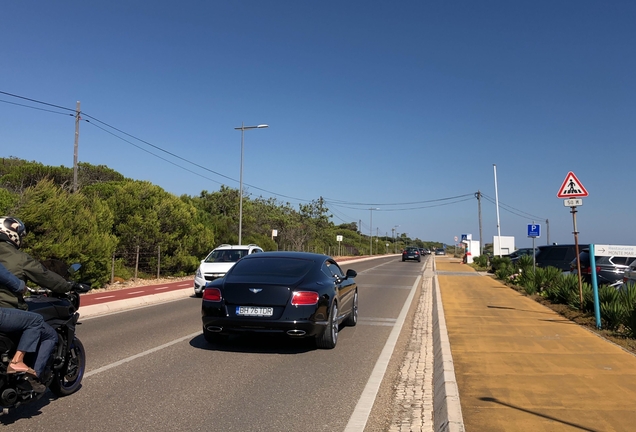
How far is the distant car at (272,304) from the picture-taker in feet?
25.1

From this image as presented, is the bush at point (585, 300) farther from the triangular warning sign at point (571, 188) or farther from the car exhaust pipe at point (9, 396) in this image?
the car exhaust pipe at point (9, 396)

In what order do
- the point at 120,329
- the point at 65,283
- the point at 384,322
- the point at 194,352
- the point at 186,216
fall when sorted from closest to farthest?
the point at 65,283, the point at 194,352, the point at 120,329, the point at 384,322, the point at 186,216

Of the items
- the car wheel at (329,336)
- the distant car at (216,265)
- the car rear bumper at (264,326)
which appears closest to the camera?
the car rear bumper at (264,326)

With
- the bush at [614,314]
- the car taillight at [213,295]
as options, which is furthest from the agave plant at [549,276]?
the car taillight at [213,295]

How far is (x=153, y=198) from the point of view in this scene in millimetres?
24156

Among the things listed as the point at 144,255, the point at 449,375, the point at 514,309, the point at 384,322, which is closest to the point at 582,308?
the point at 514,309

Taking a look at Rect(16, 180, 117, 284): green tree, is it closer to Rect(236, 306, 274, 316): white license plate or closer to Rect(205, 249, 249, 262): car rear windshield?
Rect(205, 249, 249, 262): car rear windshield

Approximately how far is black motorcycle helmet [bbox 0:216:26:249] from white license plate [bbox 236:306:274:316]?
11.2 ft

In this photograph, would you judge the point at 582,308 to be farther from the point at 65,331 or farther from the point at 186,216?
the point at 186,216

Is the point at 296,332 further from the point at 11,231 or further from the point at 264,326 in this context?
the point at 11,231

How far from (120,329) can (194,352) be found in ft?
9.57

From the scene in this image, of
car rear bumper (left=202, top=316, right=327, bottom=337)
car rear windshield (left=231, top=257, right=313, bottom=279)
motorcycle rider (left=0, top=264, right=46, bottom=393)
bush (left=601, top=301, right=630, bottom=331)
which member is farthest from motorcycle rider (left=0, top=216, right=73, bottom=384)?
bush (left=601, top=301, right=630, bottom=331)

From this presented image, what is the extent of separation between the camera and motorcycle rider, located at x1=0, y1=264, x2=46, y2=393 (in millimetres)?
4445

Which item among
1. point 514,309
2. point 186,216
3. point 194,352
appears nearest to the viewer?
point 194,352
